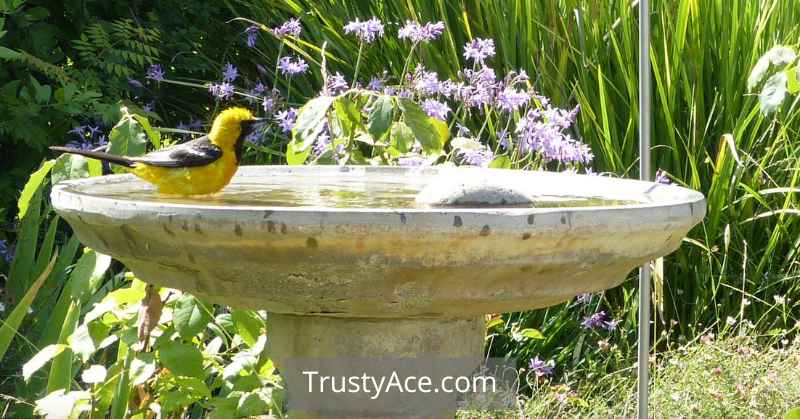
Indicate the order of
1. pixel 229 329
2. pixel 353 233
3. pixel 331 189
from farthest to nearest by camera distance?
1. pixel 229 329
2. pixel 331 189
3. pixel 353 233

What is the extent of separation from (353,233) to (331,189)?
37.5 inches

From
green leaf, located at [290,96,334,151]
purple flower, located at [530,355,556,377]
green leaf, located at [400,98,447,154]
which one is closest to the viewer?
green leaf, located at [290,96,334,151]

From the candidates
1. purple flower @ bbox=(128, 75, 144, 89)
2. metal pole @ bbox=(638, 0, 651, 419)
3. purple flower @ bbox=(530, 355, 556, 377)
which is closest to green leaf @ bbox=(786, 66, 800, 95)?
metal pole @ bbox=(638, 0, 651, 419)

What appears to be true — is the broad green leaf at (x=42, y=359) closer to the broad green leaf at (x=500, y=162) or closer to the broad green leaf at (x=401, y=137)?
the broad green leaf at (x=401, y=137)

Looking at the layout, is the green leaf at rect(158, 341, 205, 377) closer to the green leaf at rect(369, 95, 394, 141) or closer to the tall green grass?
the green leaf at rect(369, 95, 394, 141)

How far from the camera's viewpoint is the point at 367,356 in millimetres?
2186

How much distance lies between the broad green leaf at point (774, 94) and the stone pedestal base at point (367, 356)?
3.34 ft

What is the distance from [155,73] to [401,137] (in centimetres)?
226

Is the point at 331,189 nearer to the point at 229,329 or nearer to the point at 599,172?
the point at 229,329

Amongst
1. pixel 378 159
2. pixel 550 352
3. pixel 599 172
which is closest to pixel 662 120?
pixel 599 172

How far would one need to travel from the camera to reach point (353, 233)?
1723 mm

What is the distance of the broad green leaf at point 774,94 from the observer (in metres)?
2.82

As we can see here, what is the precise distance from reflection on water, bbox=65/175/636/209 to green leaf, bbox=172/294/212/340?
0.27m

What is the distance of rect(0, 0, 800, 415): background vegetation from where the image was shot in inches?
161
